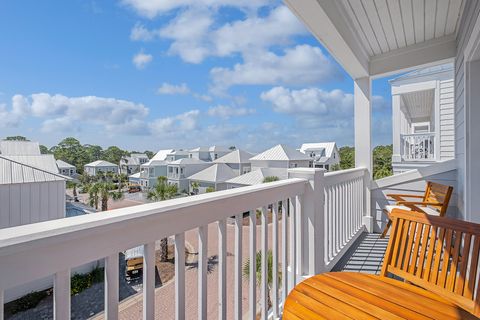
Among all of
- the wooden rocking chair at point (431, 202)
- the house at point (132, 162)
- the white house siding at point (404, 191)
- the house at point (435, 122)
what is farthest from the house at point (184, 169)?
the house at point (435, 122)

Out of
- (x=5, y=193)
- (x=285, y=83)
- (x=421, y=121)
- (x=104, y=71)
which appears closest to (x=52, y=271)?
(x=5, y=193)

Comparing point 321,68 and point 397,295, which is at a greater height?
point 321,68

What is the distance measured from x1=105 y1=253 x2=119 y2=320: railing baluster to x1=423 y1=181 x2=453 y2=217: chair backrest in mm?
2978

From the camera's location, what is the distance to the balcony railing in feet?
1.98

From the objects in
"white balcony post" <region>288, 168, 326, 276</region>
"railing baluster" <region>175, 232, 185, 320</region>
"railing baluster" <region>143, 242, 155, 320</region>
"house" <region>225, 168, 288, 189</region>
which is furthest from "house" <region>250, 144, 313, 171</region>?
"railing baluster" <region>143, 242, 155, 320</region>

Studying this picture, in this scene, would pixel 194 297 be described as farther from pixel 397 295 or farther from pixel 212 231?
pixel 397 295

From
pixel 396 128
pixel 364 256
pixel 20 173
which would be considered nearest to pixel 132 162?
pixel 20 173

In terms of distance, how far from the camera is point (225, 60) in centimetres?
1002

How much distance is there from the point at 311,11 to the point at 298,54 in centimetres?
1040

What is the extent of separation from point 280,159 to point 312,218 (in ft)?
5.27

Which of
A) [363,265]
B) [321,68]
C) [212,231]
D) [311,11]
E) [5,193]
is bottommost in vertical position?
[363,265]

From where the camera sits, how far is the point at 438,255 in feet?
3.74

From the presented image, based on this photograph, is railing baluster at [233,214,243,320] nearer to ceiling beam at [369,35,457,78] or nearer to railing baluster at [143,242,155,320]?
railing baluster at [143,242,155,320]

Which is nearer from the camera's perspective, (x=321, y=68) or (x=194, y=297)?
(x=194, y=297)
